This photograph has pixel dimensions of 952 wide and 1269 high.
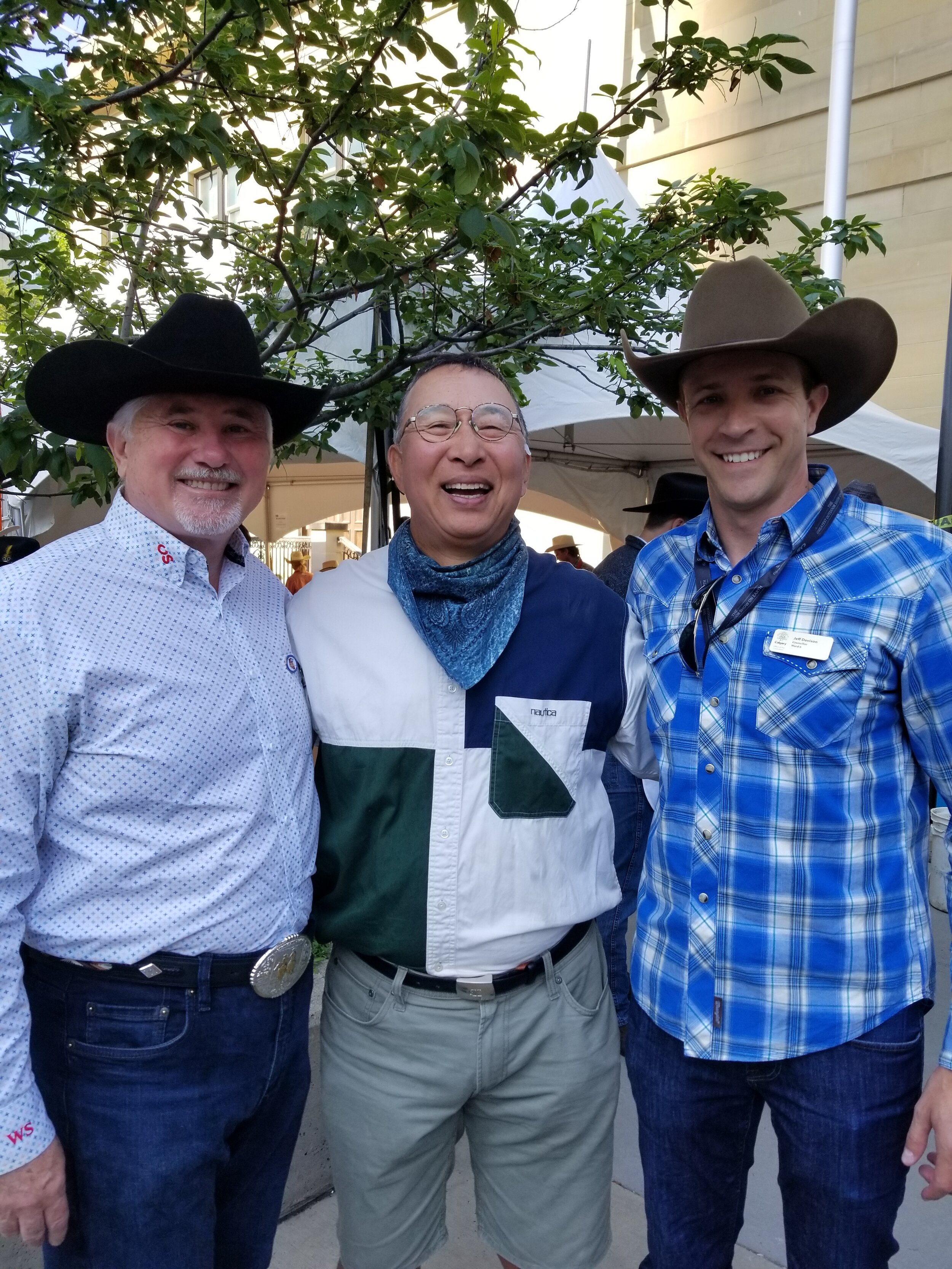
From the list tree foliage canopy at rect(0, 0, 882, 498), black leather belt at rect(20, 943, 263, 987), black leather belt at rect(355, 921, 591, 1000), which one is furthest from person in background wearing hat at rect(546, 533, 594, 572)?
black leather belt at rect(20, 943, 263, 987)

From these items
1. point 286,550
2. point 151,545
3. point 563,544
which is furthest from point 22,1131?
point 286,550

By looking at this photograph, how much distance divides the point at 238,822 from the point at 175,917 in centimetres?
18

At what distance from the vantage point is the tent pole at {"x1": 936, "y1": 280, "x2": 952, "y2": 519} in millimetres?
4746

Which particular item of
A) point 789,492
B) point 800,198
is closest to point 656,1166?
point 789,492

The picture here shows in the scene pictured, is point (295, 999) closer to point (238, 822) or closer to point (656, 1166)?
point (238, 822)

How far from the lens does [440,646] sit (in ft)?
5.79

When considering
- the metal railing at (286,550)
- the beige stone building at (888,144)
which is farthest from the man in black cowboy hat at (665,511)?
the metal railing at (286,550)

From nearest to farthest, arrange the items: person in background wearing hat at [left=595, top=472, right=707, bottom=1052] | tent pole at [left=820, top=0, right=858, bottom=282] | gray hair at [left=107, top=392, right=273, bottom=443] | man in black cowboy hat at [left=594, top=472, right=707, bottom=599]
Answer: gray hair at [left=107, top=392, right=273, bottom=443] → person in background wearing hat at [left=595, top=472, right=707, bottom=1052] → man in black cowboy hat at [left=594, top=472, right=707, bottom=599] → tent pole at [left=820, top=0, right=858, bottom=282]

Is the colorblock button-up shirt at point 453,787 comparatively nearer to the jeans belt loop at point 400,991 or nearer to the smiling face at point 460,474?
the jeans belt loop at point 400,991

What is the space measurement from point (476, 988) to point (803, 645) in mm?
903

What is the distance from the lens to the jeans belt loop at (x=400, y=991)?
1772 mm

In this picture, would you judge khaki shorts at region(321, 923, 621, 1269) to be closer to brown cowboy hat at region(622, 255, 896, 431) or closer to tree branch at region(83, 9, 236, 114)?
brown cowboy hat at region(622, 255, 896, 431)

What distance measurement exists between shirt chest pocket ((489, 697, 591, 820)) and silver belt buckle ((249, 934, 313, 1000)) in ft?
1.46

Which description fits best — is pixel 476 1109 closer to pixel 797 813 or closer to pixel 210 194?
pixel 797 813
